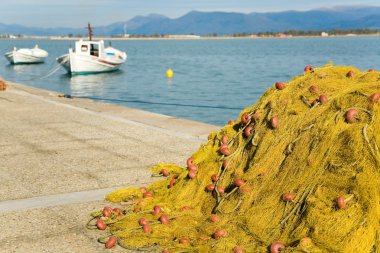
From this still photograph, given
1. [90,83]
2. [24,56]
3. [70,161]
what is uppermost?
[70,161]

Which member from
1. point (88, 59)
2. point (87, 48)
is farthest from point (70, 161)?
point (88, 59)

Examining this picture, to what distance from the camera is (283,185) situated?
19.1 ft

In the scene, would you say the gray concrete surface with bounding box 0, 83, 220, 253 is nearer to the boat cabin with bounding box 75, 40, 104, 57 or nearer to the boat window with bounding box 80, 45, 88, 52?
the boat cabin with bounding box 75, 40, 104, 57

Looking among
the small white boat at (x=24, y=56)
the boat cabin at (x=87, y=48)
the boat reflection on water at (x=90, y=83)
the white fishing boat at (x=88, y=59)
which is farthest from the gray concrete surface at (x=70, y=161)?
the small white boat at (x=24, y=56)

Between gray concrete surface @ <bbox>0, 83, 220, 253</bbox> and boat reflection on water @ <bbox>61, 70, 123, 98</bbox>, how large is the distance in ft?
80.8

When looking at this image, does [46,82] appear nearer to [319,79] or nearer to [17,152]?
[17,152]

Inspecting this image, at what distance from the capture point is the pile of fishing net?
508 cm

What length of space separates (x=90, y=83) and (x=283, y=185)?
148ft

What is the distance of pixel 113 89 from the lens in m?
45.8

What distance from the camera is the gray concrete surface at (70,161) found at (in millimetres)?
6434

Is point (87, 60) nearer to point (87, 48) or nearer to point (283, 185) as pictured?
point (87, 48)

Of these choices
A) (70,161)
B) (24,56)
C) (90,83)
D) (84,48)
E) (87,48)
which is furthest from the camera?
(24,56)

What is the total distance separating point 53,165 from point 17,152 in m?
1.50

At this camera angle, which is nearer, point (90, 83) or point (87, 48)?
point (90, 83)
